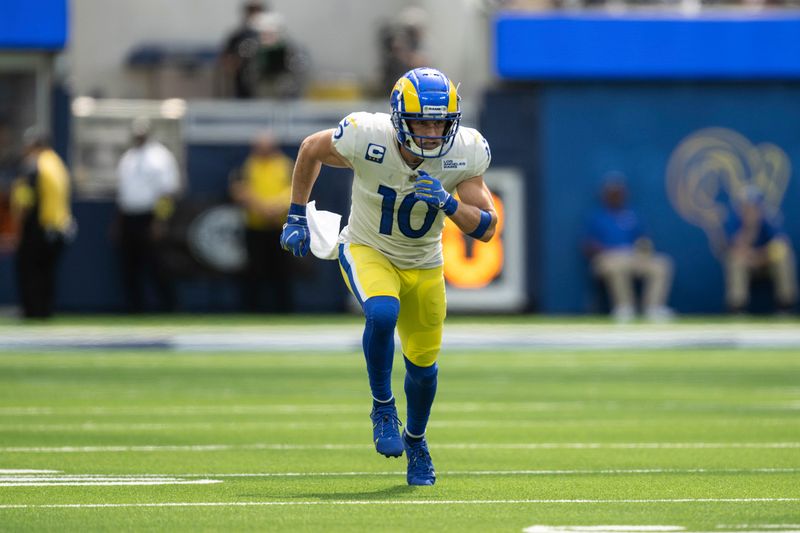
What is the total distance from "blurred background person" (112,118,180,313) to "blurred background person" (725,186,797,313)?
7005mm

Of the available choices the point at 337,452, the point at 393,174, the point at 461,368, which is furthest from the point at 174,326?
the point at 393,174

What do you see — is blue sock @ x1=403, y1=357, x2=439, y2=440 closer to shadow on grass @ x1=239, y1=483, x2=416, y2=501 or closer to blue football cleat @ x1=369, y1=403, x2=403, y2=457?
blue football cleat @ x1=369, y1=403, x2=403, y2=457

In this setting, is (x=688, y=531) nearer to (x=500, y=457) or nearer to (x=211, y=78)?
(x=500, y=457)

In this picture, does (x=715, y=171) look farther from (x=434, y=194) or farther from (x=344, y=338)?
(x=434, y=194)

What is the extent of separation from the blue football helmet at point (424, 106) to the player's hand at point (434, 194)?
0.19 m

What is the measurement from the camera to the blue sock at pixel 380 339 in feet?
25.1

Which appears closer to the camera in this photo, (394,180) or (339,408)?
(394,180)

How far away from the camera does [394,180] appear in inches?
311

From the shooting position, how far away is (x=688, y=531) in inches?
246

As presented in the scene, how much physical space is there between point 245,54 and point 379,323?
1473cm

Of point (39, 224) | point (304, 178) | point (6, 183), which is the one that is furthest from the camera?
point (6, 183)

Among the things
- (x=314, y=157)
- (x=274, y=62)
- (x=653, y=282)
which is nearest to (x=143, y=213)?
(x=274, y=62)

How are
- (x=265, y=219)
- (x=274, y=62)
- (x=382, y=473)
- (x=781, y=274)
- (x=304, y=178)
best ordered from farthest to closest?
(x=781, y=274)
(x=274, y=62)
(x=265, y=219)
(x=382, y=473)
(x=304, y=178)

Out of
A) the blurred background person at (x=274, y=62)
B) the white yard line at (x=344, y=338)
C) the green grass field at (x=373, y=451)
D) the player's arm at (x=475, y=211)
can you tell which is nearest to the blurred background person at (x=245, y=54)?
the blurred background person at (x=274, y=62)
